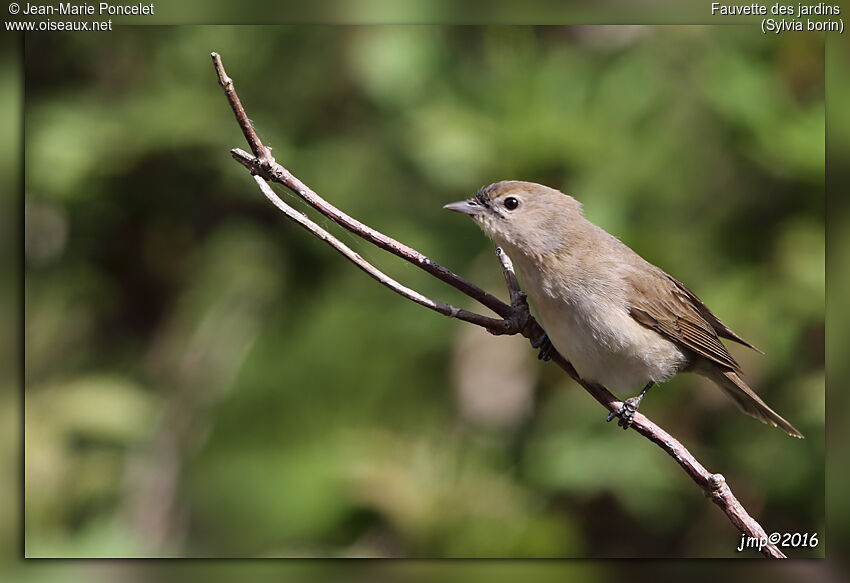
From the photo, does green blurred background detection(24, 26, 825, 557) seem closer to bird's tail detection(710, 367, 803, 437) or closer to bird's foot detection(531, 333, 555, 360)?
bird's tail detection(710, 367, 803, 437)

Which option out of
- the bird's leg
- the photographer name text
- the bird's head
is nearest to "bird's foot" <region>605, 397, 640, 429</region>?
the bird's leg

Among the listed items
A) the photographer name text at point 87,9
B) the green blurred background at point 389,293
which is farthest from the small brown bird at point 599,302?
the photographer name text at point 87,9

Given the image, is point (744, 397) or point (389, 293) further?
point (389, 293)

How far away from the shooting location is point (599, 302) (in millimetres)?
3070

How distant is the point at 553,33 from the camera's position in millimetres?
4531

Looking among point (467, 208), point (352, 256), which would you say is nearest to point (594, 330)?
point (467, 208)

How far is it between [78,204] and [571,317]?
2.84 m

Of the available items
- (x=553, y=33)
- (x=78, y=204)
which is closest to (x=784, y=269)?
(x=553, y=33)

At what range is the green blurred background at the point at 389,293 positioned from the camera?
13.2ft

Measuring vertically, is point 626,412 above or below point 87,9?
below

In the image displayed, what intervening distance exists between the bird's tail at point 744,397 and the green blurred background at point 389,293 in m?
0.66

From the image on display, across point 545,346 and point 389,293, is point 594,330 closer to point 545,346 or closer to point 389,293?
point 545,346

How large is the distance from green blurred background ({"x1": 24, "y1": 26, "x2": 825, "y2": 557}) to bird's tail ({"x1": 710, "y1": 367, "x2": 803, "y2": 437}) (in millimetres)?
661

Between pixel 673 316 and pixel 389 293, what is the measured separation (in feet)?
5.25
